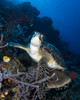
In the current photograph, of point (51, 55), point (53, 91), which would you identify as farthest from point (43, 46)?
point (53, 91)

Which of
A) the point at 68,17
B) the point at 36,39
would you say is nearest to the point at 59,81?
the point at 36,39

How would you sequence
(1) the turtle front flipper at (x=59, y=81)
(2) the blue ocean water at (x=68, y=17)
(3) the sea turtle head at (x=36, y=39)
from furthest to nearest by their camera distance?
(2) the blue ocean water at (x=68, y=17), (3) the sea turtle head at (x=36, y=39), (1) the turtle front flipper at (x=59, y=81)

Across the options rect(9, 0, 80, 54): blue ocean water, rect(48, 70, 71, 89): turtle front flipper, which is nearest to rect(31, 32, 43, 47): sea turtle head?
rect(48, 70, 71, 89): turtle front flipper

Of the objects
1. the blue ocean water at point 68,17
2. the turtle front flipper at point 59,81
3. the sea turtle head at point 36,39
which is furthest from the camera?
the blue ocean water at point 68,17

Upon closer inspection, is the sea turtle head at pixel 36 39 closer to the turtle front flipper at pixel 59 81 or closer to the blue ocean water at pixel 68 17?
the turtle front flipper at pixel 59 81

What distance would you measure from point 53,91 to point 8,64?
1863 mm

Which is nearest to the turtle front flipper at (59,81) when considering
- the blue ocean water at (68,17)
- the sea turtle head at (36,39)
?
the sea turtle head at (36,39)

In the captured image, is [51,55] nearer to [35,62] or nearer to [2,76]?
[35,62]

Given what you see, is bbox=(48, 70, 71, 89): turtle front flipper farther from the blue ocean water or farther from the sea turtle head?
the blue ocean water

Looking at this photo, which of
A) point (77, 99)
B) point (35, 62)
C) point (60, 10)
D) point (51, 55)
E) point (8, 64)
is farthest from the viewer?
A: point (60, 10)

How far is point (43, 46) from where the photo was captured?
10.4 feet

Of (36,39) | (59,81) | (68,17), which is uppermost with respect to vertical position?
(68,17)

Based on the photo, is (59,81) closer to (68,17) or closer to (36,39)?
(36,39)

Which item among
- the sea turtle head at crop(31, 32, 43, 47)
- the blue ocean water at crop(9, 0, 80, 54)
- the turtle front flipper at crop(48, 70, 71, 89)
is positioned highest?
the blue ocean water at crop(9, 0, 80, 54)
